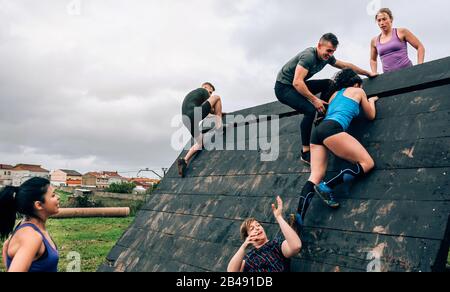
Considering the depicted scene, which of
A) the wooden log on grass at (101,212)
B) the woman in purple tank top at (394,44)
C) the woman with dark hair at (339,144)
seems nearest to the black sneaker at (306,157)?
the woman with dark hair at (339,144)

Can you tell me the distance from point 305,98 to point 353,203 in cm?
149

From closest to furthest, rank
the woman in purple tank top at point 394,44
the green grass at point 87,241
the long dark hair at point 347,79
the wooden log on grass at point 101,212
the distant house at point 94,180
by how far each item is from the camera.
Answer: the long dark hair at point 347,79 → the woman in purple tank top at point 394,44 → the green grass at point 87,241 → the wooden log on grass at point 101,212 → the distant house at point 94,180

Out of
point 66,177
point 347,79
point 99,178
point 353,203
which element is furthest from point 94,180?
point 353,203

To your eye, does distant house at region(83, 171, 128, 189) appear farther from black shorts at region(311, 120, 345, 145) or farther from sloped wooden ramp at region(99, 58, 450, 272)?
black shorts at region(311, 120, 345, 145)

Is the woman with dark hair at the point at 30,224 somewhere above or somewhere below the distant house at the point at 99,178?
above

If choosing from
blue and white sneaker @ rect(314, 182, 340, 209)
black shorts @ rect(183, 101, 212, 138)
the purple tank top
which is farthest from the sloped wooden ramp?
the purple tank top

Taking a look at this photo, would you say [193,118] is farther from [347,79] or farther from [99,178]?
Answer: [99,178]

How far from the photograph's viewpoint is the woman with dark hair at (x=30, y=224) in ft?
8.73

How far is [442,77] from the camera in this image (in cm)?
353

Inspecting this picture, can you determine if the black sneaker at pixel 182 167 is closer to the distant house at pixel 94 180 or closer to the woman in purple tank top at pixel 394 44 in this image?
the woman in purple tank top at pixel 394 44

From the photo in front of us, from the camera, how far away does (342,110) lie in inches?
140
